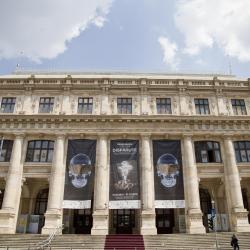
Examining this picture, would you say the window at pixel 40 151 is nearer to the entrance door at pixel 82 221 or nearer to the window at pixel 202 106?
the entrance door at pixel 82 221

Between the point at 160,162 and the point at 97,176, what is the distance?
7119 mm

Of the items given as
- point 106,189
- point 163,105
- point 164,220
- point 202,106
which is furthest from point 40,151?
point 202,106

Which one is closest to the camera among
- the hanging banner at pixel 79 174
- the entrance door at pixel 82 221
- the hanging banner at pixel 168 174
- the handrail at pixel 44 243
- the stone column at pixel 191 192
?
the handrail at pixel 44 243

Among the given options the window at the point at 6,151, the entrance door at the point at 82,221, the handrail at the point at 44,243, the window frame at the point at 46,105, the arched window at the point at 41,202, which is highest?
the window frame at the point at 46,105

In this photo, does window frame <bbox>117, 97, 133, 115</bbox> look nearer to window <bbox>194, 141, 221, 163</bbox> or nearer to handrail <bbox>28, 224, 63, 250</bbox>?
window <bbox>194, 141, 221, 163</bbox>

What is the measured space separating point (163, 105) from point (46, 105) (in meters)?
→ 14.4

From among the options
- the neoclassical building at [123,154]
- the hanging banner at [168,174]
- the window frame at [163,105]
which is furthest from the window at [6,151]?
the window frame at [163,105]

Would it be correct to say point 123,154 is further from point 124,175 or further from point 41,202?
point 41,202

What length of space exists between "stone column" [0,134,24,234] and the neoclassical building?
98mm

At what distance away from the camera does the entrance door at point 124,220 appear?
1281 inches

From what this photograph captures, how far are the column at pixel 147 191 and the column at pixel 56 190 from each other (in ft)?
28.3

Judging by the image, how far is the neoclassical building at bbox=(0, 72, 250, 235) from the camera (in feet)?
96.9

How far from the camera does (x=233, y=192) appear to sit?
99.2 ft

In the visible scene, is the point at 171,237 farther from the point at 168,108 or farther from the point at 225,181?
the point at 168,108
